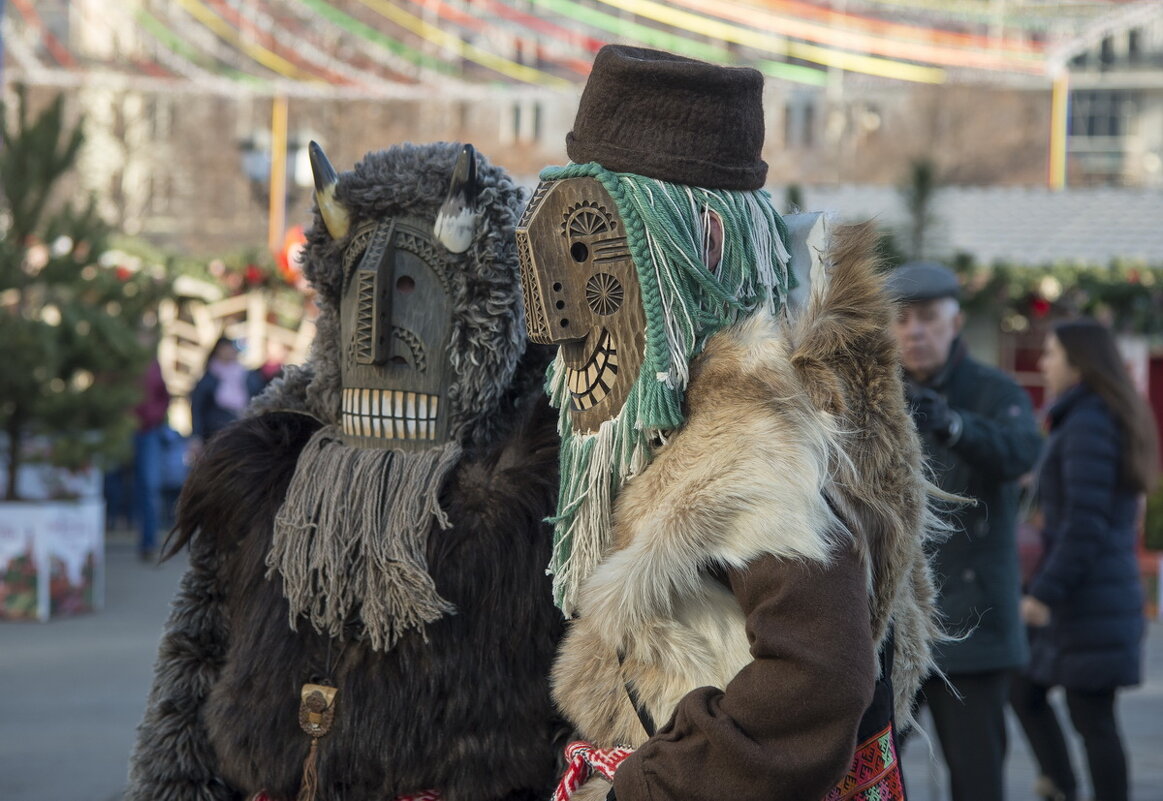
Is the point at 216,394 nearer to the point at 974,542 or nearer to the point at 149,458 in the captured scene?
the point at 149,458

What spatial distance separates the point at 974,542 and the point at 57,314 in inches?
212

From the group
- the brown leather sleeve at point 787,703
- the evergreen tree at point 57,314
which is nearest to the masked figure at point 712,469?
the brown leather sleeve at point 787,703

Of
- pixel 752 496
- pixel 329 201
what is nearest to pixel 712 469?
pixel 752 496

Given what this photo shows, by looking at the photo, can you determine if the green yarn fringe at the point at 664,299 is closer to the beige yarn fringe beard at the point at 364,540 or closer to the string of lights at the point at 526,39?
the beige yarn fringe beard at the point at 364,540

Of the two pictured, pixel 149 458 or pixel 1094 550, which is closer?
pixel 1094 550

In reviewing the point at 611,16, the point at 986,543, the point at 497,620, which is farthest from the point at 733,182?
the point at 611,16

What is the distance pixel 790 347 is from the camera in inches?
64.5

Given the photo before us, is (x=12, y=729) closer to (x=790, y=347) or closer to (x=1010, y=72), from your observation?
(x=790, y=347)

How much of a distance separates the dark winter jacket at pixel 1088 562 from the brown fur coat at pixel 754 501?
2668mm

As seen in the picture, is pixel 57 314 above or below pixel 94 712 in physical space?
above

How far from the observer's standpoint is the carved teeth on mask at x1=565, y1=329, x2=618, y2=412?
5.72 ft

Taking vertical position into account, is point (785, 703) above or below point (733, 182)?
below

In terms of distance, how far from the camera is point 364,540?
7.01 feet

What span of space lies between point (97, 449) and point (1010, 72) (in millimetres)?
22113
